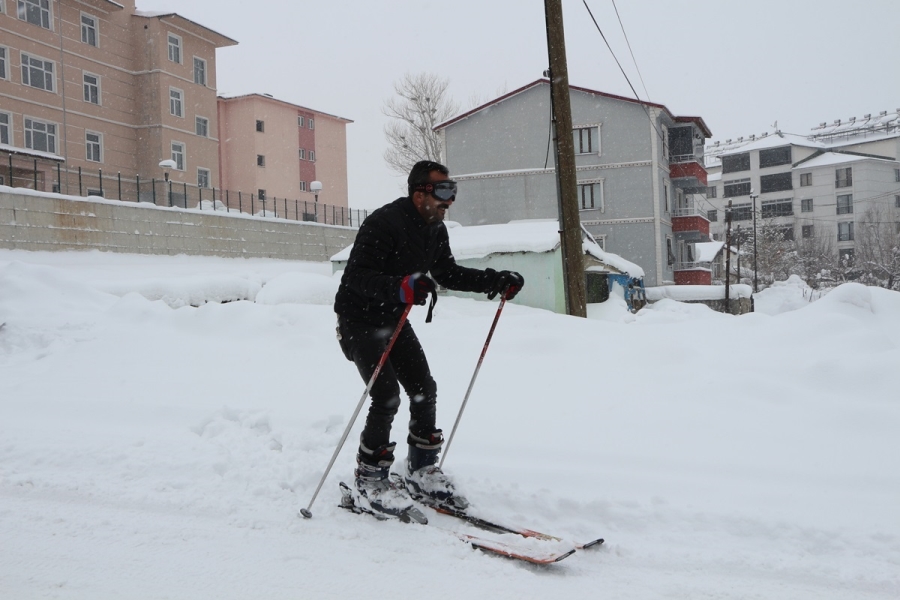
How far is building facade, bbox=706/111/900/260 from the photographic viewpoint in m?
65.4

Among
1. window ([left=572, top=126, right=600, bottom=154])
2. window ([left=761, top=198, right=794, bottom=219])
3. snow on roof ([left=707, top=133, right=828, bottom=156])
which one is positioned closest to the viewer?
window ([left=572, top=126, right=600, bottom=154])

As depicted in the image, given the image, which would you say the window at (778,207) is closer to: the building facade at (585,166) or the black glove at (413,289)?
the building facade at (585,166)

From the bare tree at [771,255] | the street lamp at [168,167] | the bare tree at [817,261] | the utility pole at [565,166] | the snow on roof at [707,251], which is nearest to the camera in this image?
the utility pole at [565,166]

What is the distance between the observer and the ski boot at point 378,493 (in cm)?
371

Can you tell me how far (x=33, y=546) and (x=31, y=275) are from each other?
721cm

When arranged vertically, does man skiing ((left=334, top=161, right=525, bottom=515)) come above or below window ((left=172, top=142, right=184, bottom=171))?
below

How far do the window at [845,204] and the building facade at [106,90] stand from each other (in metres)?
58.5

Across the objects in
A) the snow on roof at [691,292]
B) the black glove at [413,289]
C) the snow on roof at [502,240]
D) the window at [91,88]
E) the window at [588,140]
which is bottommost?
the snow on roof at [691,292]

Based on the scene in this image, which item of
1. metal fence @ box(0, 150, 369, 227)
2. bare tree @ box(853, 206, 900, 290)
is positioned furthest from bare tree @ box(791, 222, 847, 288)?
metal fence @ box(0, 150, 369, 227)

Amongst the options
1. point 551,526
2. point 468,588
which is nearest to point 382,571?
point 468,588

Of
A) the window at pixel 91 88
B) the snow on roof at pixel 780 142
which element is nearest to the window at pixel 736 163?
the snow on roof at pixel 780 142

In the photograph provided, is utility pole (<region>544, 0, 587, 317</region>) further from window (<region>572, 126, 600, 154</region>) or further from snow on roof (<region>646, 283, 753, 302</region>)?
window (<region>572, 126, 600, 154</region>)

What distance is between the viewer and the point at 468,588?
288cm

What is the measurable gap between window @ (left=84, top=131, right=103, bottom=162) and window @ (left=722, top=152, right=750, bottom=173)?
63.2 meters
